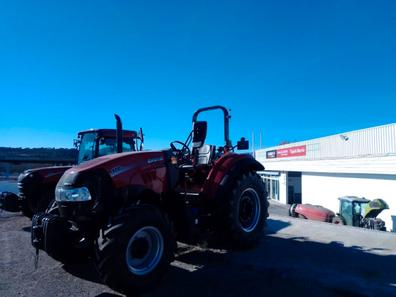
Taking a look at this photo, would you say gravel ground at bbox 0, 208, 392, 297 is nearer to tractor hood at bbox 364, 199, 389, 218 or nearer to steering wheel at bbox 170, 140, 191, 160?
steering wheel at bbox 170, 140, 191, 160

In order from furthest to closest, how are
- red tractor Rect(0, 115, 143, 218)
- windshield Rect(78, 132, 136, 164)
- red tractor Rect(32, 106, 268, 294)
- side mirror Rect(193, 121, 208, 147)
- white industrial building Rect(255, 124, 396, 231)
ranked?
1. white industrial building Rect(255, 124, 396, 231)
2. windshield Rect(78, 132, 136, 164)
3. red tractor Rect(0, 115, 143, 218)
4. side mirror Rect(193, 121, 208, 147)
5. red tractor Rect(32, 106, 268, 294)

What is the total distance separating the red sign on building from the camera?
110ft

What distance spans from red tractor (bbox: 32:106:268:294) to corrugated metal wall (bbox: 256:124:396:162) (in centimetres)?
1828

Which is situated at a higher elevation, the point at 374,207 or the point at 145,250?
the point at 145,250

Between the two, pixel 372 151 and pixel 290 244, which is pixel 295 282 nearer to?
pixel 290 244

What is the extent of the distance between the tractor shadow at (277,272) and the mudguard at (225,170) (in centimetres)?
105

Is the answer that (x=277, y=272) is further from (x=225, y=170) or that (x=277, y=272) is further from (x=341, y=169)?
(x=341, y=169)

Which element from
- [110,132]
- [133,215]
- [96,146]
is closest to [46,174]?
[96,146]

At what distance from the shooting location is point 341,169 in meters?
25.5

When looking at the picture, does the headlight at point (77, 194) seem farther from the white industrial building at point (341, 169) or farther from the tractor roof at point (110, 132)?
the white industrial building at point (341, 169)

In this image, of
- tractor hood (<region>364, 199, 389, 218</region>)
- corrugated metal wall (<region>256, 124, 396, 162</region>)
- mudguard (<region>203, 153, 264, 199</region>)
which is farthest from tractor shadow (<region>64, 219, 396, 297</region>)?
corrugated metal wall (<region>256, 124, 396, 162</region>)

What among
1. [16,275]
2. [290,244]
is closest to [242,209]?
[290,244]

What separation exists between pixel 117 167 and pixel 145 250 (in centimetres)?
A: 100

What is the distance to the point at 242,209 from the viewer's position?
5.83 metres
